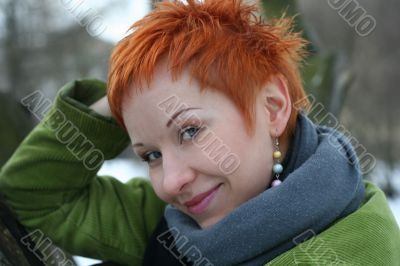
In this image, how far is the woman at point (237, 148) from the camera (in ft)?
3.52

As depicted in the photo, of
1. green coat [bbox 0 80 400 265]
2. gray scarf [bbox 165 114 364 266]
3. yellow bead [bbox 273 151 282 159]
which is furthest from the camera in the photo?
green coat [bbox 0 80 400 265]

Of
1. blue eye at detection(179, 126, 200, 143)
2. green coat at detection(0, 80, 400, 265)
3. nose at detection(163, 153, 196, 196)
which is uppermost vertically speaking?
blue eye at detection(179, 126, 200, 143)

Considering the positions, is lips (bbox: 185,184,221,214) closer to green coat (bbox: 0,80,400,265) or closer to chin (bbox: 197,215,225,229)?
chin (bbox: 197,215,225,229)

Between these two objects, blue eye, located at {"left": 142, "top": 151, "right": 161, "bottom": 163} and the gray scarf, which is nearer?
the gray scarf

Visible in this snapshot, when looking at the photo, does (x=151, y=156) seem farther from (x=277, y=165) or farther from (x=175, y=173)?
(x=277, y=165)

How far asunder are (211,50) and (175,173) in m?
0.27

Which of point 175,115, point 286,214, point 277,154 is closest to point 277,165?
point 277,154

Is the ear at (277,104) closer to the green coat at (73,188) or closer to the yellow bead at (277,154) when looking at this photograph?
the yellow bead at (277,154)

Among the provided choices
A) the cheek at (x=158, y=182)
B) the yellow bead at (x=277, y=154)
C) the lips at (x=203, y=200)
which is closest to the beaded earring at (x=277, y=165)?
the yellow bead at (x=277, y=154)

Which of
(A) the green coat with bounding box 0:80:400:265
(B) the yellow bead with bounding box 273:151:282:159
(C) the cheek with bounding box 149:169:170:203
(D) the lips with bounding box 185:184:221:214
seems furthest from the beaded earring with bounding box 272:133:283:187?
(A) the green coat with bounding box 0:80:400:265

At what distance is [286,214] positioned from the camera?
107 centimetres

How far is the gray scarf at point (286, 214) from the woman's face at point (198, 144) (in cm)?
6

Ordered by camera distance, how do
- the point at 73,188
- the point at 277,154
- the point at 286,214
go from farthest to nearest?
the point at 73,188, the point at 277,154, the point at 286,214

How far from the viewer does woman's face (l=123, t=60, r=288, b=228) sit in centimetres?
109
